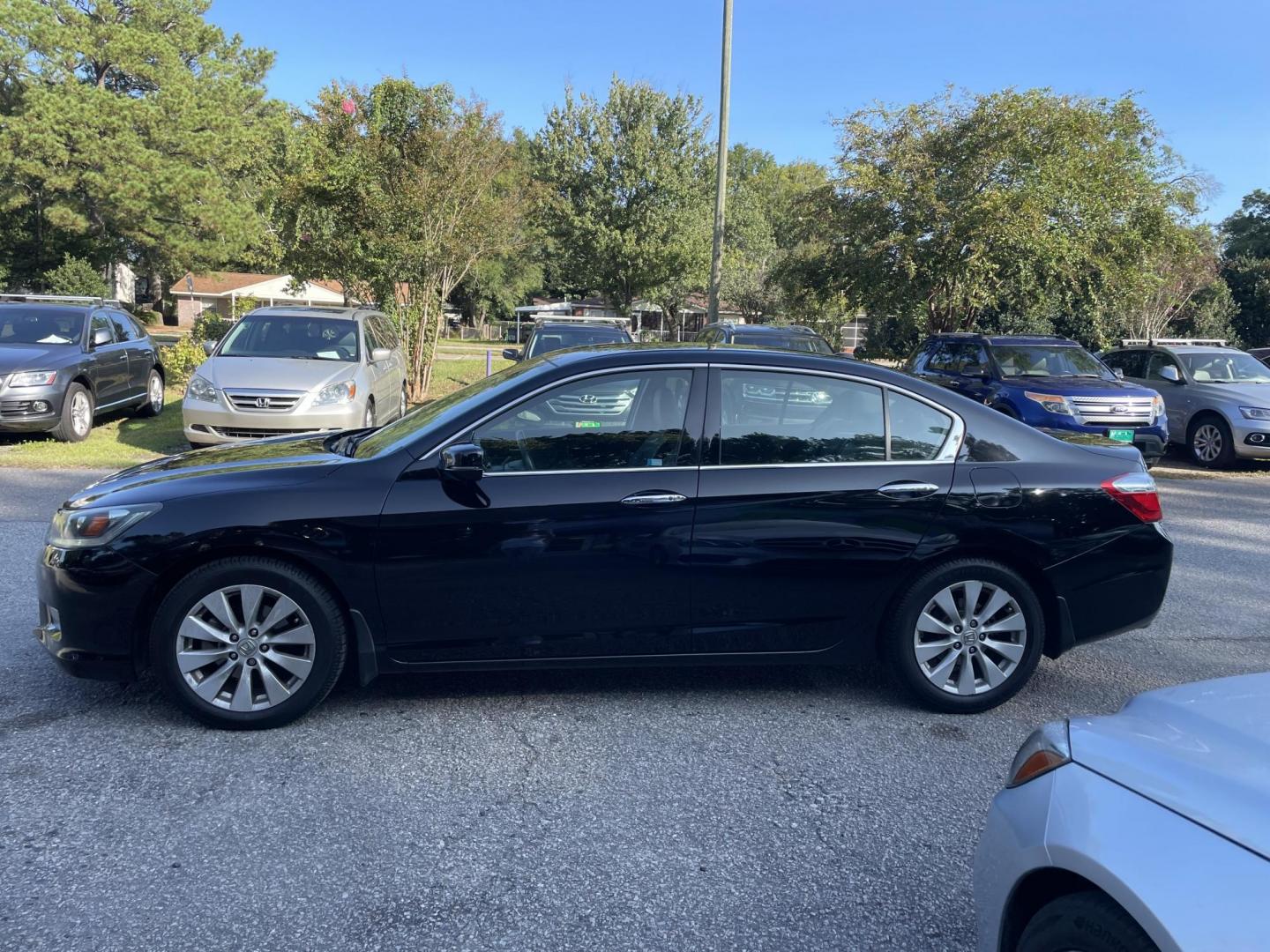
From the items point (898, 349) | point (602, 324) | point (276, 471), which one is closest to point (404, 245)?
point (602, 324)

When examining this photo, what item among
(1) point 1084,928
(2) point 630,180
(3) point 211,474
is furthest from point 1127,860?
(2) point 630,180

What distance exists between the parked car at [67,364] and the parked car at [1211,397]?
14.8 meters

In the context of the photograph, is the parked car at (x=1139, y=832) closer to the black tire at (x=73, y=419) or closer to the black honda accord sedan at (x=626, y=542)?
the black honda accord sedan at (x=626, y=542)

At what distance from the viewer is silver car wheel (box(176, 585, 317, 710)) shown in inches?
156

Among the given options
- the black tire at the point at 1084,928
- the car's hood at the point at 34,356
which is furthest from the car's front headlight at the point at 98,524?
the car's hood at the point at 34,356

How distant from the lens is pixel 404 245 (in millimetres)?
16203

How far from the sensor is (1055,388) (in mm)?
11875

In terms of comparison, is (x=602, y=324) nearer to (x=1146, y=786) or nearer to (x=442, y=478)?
(x=442, y=478)

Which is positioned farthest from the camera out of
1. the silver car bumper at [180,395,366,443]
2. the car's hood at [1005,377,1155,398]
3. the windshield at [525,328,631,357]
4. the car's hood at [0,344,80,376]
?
the windshield at [525,328,631,357]

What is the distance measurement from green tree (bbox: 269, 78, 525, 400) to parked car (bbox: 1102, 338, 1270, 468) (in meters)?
11.3

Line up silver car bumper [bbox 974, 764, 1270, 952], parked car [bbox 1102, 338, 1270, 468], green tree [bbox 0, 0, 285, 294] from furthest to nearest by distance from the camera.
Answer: green tree [bbox 0, 0, 285, 294]
parked car [bbox 1102, 338, 1270, 468]
silver car bumper [bbox 974, 764, 1270, 952]

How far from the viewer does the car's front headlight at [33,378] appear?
11062 millimetres

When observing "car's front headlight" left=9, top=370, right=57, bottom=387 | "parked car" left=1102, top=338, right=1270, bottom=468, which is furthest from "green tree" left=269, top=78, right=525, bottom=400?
"parked car" left=1102, top=338, right=1270, bottom=468

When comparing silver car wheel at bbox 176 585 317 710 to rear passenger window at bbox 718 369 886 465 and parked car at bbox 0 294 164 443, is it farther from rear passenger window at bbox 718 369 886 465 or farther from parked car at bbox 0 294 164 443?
parked car at bbox 0 294 164 443
